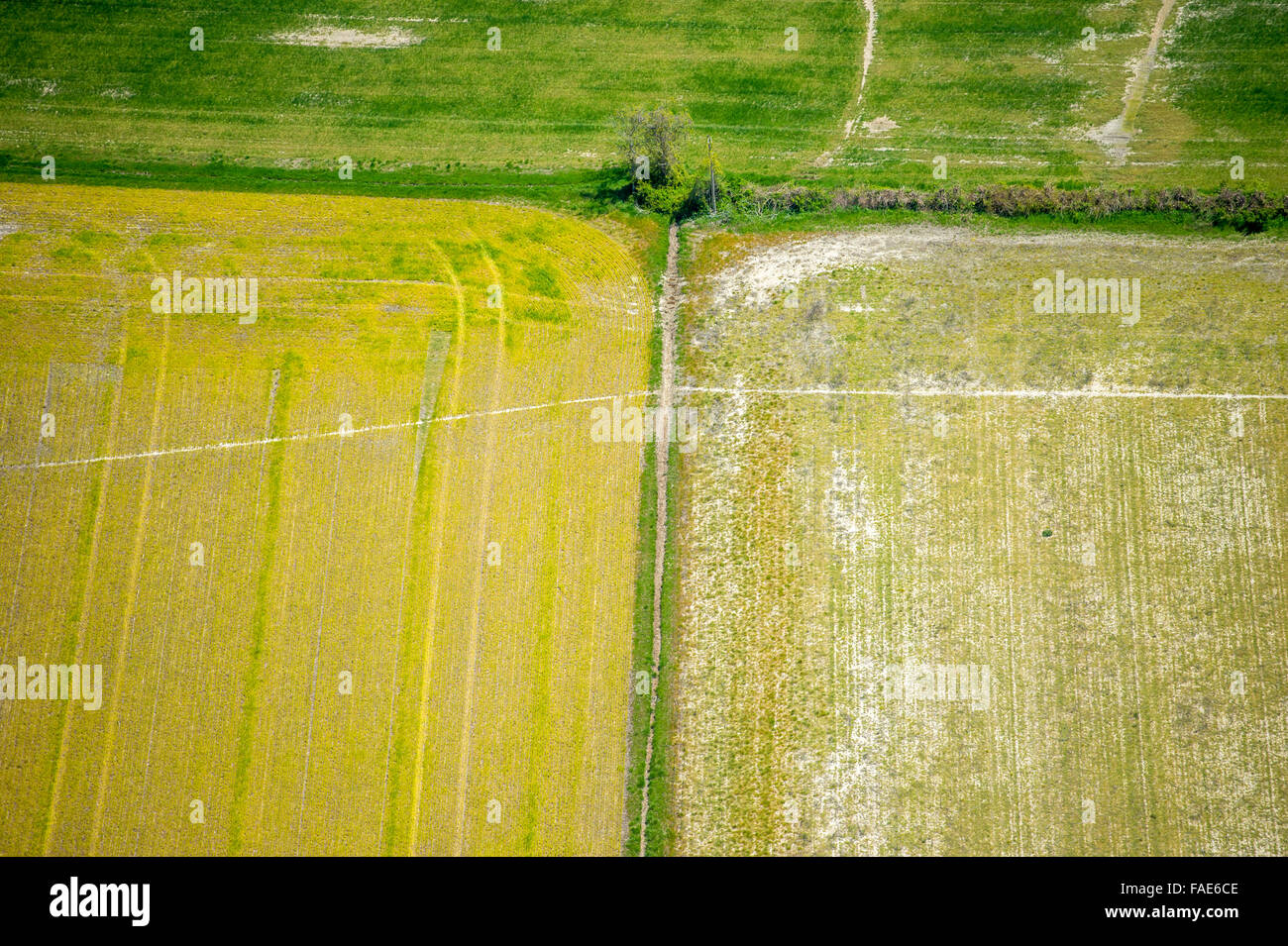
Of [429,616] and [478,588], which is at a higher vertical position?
[478,588]

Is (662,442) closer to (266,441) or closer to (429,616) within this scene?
(429,616)

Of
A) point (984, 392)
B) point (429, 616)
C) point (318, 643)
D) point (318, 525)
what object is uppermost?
point (984, 392)

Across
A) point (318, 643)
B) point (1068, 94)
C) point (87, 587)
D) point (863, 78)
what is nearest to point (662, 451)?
point (318, 643)

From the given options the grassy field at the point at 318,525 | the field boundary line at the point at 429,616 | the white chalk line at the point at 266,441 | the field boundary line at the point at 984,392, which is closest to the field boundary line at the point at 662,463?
the grassy field at the point at 318,525

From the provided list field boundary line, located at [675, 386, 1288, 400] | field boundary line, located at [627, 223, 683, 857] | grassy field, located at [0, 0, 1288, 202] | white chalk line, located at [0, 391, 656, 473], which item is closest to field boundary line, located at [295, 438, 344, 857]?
white chalk line, located at [0, 391, 656, 473]

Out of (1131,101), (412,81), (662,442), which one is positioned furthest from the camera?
(412,81)

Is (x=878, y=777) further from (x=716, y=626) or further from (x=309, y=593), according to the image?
(x=309, y=593)

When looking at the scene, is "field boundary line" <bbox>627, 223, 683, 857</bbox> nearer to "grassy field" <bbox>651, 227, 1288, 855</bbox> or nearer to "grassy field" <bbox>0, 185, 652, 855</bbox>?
"grassy field" <bbox>651, 227, 1288, 855</bbox>

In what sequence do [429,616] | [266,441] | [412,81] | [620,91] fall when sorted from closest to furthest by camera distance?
[429,616] < [266,441] < [620,91] < [412,81]
